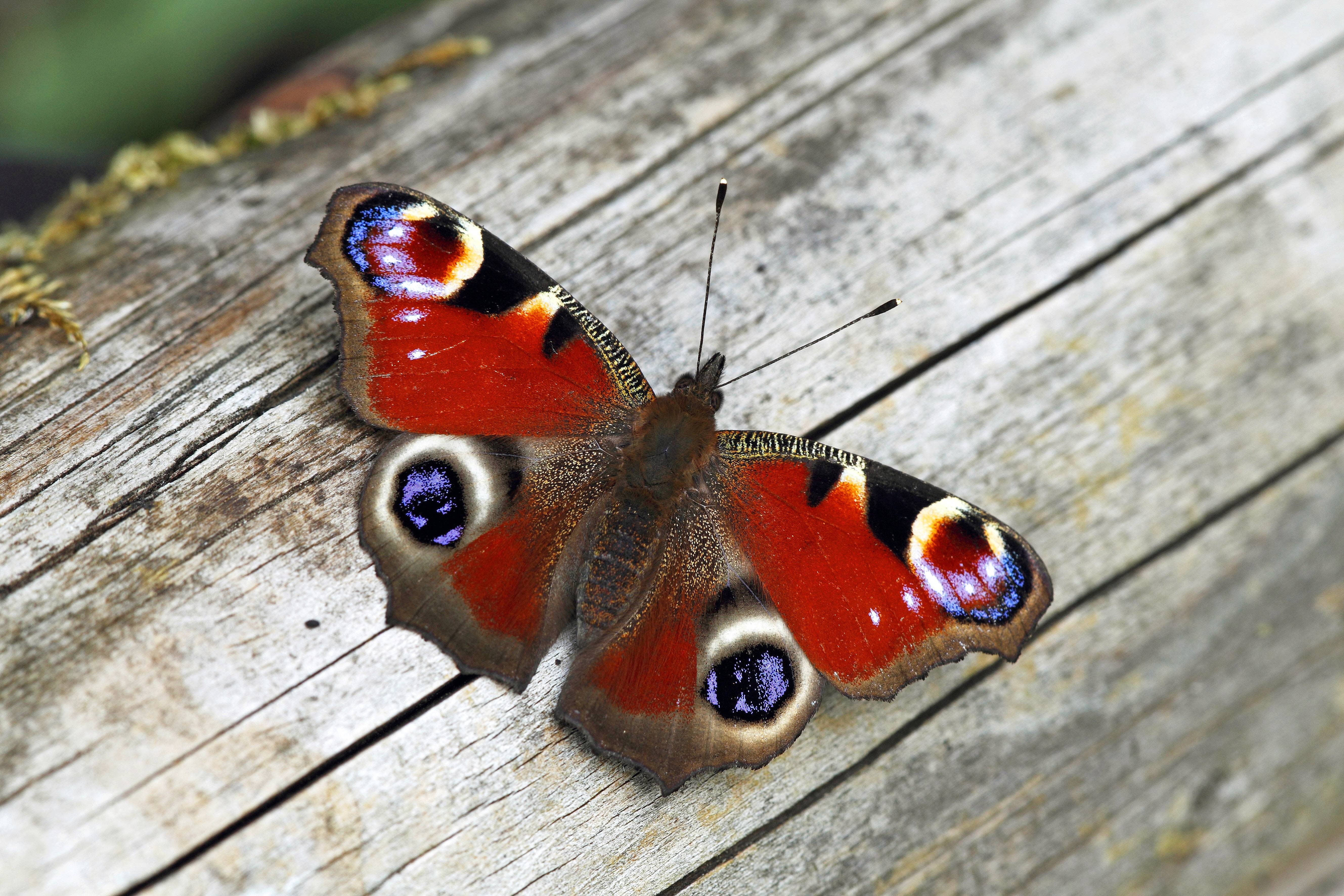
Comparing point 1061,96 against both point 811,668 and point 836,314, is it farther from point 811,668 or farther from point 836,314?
point 811,668

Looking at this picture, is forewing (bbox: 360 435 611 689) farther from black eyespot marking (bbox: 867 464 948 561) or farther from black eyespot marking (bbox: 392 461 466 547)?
black eyespot marking (bbox: 867 464 948 561)

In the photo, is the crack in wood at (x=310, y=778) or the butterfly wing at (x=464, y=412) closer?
the crack in wood at (x=310, y=778)

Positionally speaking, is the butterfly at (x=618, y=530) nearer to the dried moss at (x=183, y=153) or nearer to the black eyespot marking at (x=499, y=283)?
the black eyespot marking at (x=499, y=283)

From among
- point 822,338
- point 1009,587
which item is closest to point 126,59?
point 822,338

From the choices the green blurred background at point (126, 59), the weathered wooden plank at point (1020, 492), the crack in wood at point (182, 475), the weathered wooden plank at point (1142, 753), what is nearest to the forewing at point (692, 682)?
the weathered wooden plank at point (1020, 492)

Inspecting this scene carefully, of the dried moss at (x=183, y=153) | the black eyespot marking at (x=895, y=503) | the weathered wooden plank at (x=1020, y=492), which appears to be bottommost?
the weathered wooden plank at (x=1020, y=492)

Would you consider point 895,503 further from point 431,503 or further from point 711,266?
point 431,503

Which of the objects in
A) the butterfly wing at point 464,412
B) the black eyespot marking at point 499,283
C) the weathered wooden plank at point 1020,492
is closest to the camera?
the weathered wooden plank at point 1020,492
